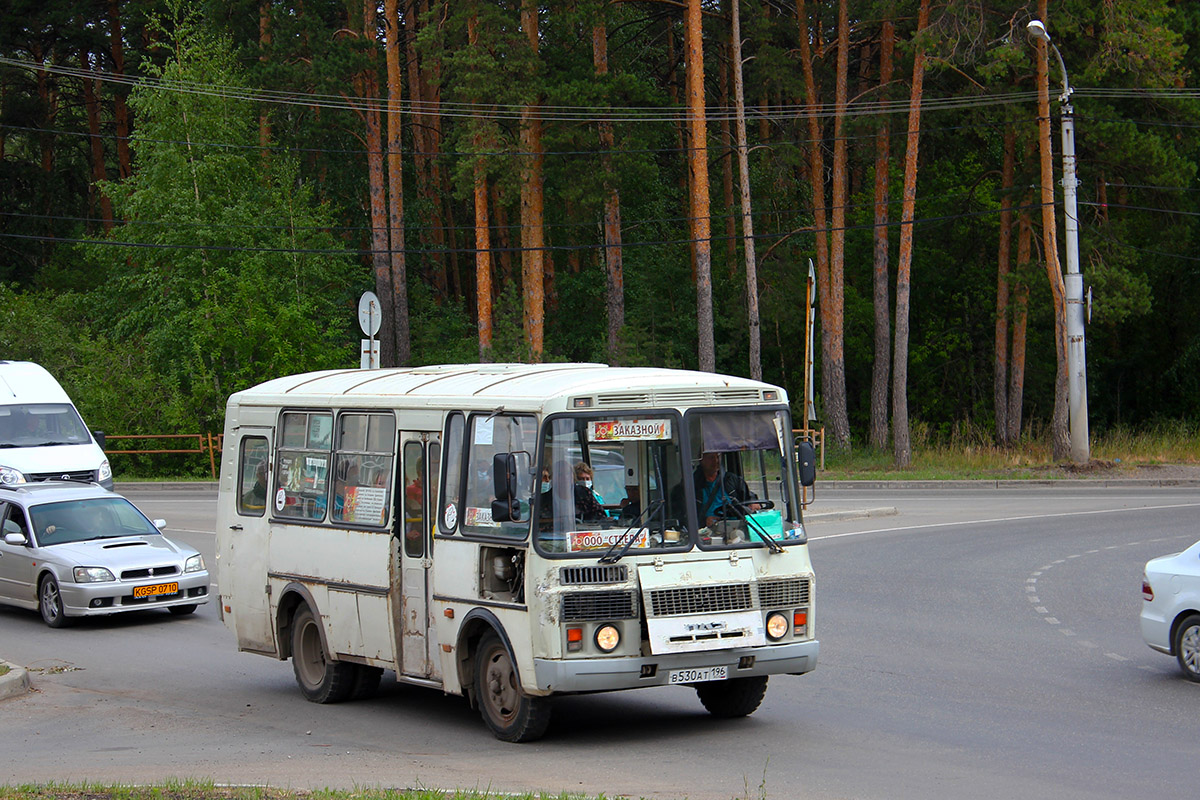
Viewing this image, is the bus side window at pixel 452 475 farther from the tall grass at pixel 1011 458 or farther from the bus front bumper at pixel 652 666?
the tall grass at pixel 1011 458

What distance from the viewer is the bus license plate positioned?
9633 mm

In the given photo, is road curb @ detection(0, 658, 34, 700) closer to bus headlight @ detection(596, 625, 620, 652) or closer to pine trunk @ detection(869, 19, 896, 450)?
bus headlight @ detection(596, 625, 620, 652)

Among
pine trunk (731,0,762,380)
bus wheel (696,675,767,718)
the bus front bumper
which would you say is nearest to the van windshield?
bus wheel (696,675,767,718)

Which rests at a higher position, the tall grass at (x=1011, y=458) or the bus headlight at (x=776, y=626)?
the bus headlight at (x=776, y=626)

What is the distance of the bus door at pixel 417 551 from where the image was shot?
10718mm

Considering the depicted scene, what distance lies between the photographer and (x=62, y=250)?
62.4 m

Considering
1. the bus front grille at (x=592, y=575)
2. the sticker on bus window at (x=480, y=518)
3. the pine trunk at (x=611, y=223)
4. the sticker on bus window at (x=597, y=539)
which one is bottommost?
the bus front grille at (x=592, y=575)

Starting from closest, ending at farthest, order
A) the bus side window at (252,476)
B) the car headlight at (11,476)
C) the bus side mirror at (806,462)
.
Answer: the bus side mirror at (806,462) → the bus side window at (252,476) → the car headlight at (11,476)

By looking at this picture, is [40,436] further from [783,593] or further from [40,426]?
[783,593]

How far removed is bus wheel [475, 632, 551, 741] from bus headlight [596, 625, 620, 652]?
60 centimetres

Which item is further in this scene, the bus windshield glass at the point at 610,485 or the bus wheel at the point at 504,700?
the bus wheel at the point at 504,700

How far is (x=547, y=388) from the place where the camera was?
1003 cm

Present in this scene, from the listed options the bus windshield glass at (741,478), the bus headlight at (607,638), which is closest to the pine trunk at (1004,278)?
the bus windshield glass at (741,478)

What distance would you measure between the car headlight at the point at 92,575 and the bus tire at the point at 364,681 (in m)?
6.04
